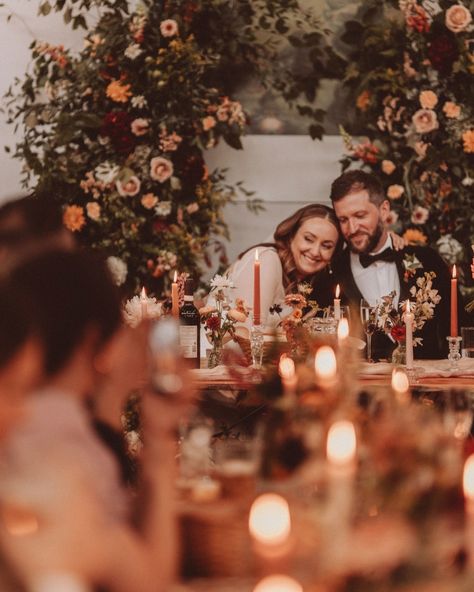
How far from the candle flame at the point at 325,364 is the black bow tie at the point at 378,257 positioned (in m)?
3.17

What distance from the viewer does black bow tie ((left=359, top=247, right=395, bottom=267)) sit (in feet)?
15.3

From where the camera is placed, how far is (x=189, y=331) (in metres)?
3.27

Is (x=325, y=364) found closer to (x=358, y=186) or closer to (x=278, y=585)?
(x=278, y=585)

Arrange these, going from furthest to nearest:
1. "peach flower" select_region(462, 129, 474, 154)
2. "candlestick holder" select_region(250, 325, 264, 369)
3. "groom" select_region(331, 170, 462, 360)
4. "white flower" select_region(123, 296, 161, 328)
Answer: "peach flower" select_region(462, 129, 474, 154) < "groom" select_region(331, 170, 462, 360) < "candlestick holder" select_region(250, 325, 264, 369) < "white flower" select_region(123, 296, 161, 328)

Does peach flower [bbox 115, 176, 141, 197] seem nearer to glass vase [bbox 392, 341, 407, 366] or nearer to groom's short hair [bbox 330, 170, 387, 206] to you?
groom's short hair [bbox 330, 170, 387, 206]

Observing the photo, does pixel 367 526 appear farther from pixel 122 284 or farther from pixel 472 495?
pixel 122 284

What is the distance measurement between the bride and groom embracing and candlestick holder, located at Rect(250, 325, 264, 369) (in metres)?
1.32

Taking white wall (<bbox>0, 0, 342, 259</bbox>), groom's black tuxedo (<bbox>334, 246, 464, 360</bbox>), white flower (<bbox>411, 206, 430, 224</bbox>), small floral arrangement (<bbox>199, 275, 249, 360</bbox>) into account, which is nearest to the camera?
small floral arrangement (<bbox>199, 275, 249, 360</bbox>)

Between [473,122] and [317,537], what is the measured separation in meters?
4.04

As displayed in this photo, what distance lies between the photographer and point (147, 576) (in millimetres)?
1146

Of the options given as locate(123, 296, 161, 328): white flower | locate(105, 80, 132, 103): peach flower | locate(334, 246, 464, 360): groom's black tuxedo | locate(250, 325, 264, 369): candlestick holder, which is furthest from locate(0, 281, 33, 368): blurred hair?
locate(105, 80, 132, 103): peach flower

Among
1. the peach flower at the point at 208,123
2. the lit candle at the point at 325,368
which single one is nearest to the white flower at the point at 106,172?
the peach flower at the point at 208,123

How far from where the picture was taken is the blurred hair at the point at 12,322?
1.21 metres

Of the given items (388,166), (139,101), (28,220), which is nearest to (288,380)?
(28,220)
